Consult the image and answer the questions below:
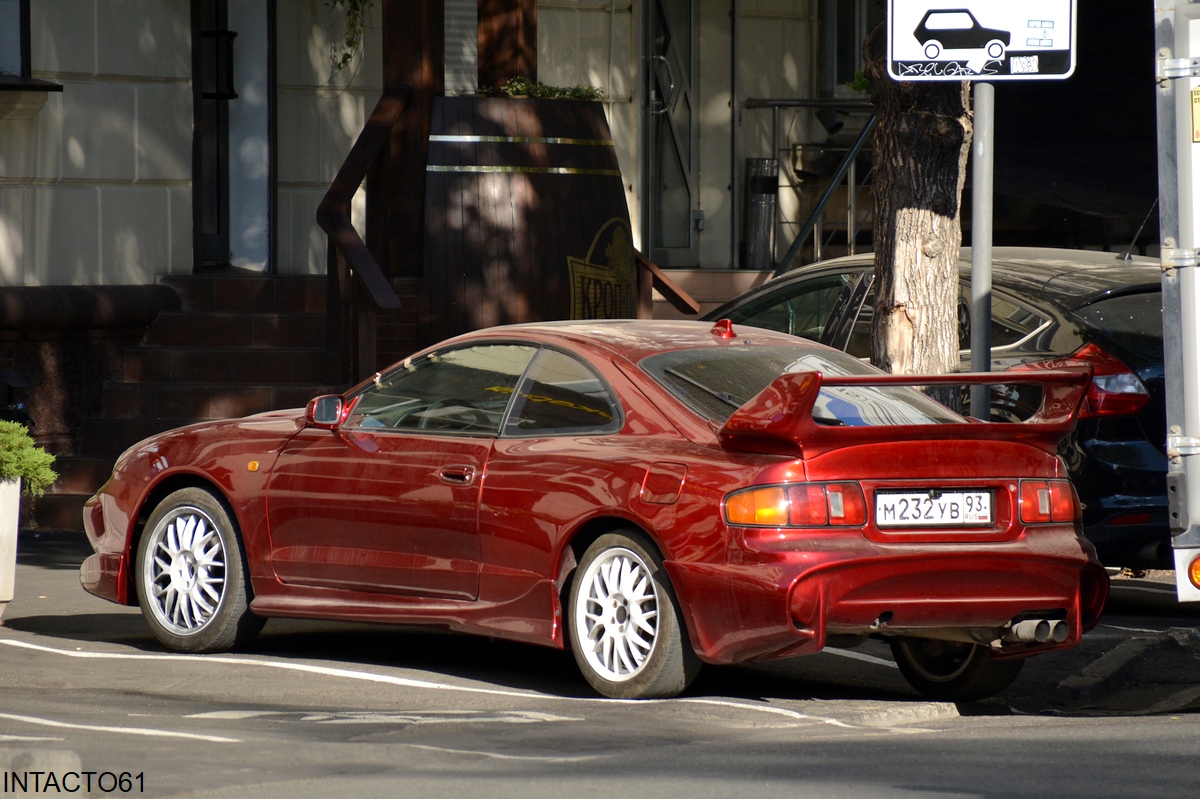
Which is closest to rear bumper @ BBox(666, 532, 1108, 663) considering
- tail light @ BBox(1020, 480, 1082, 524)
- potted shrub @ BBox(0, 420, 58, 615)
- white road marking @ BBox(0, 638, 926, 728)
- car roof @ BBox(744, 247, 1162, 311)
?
tail light @ BBox(1020, 480, 1082, 524)

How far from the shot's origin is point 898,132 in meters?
8.05

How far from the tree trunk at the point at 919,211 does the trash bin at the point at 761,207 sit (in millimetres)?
7373

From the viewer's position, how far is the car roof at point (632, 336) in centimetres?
701

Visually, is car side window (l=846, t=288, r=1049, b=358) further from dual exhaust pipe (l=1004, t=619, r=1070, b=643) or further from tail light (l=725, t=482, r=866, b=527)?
tail light (l=725, t=482, r=866, b=527)

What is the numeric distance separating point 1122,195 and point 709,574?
913cm

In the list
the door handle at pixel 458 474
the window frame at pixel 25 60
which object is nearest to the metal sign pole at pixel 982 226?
the door handle at pixel 458 474

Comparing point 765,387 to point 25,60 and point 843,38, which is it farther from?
point 843,38

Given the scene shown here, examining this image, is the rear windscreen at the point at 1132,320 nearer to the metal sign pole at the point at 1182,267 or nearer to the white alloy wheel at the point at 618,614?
the metal sign pole at the point at 1182,267

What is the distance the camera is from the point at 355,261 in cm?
1080

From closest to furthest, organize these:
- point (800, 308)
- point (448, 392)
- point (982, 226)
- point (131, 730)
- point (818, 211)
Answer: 1. point (131, 730)
2. point (982, 226)
3. point (448, 392)
4. point (800, 308)
5. point (818, 211)

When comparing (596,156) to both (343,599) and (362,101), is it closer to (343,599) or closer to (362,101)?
(362,101)

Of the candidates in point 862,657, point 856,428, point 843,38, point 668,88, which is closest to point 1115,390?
point 862,657

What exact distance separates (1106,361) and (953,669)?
1.85 m

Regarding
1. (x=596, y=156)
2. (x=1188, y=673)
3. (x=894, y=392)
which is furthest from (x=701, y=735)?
(x=596, y=156)
